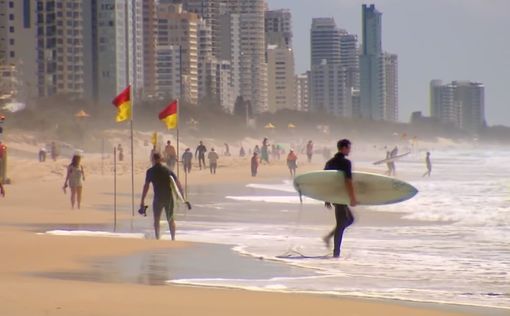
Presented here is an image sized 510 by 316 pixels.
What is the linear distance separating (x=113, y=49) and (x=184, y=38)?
140 ft

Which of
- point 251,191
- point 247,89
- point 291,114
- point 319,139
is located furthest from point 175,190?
point 247,89

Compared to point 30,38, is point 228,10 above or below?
above

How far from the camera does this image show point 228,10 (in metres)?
197

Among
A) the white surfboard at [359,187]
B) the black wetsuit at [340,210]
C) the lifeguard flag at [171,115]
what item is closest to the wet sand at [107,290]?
the black wetsuit at [340,210]

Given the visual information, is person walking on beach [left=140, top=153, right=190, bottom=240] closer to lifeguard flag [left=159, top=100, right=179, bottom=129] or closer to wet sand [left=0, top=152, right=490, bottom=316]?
wet sand [left=0, top=152, right=490, bottom=316]

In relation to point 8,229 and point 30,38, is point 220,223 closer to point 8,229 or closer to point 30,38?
point 8,229

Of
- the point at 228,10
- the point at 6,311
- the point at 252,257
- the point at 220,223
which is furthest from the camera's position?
the point at 228,10

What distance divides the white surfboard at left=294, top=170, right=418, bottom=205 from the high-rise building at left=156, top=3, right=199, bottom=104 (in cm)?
13676

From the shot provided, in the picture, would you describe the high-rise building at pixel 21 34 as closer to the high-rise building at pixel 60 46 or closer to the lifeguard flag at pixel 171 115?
the high-rise building at pixel 60 46

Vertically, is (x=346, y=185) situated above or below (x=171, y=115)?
below

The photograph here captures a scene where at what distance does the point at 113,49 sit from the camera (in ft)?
402

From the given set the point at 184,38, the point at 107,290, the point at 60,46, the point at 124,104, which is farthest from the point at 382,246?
the point at 184,38

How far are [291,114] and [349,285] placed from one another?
6121 inches

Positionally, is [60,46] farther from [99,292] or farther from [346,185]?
[99,292]
